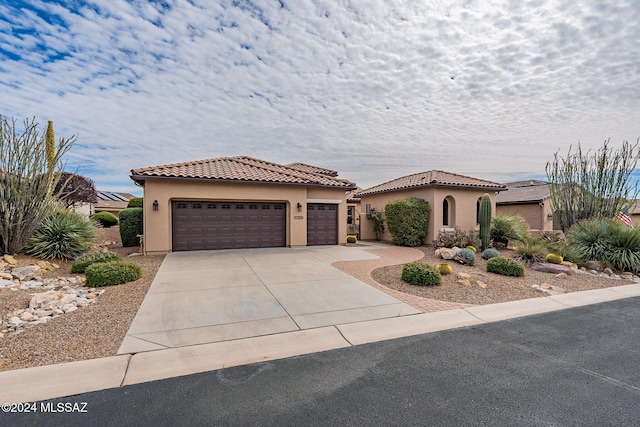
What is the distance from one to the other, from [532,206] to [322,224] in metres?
18.4

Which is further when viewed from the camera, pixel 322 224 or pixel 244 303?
pixel 322 224

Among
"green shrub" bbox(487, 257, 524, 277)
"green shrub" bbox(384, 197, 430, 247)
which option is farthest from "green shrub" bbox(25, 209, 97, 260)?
"green shrub" bbox(384, 197, 430, 247)

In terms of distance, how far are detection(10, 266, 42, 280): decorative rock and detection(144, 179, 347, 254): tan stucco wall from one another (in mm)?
4703

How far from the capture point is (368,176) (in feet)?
111

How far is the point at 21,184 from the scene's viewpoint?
9.99 m

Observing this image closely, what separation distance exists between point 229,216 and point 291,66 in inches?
284

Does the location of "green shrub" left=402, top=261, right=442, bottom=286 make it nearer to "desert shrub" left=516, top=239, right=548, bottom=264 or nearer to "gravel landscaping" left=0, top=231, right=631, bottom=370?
"gravel landscaping" left=0, top=231, right=631, bottom=370

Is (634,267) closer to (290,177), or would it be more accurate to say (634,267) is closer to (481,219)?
(481,219)

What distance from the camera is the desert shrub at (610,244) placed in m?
10.7

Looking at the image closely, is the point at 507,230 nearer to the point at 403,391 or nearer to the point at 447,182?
the point at 447,182

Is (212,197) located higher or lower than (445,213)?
higher

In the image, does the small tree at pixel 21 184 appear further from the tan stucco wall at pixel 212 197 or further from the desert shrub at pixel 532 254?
the desert shrub at pixel 532 254

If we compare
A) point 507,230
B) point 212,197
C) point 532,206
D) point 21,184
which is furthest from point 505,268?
point 532,206

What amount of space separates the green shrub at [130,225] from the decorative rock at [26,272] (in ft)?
23.7
